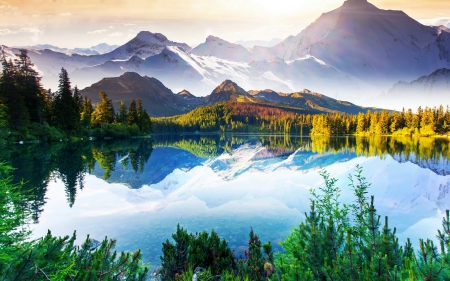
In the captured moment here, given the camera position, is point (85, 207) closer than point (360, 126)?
Yes

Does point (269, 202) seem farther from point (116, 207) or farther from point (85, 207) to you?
point (85, 207)

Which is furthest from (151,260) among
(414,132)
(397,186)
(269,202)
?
(414,132)

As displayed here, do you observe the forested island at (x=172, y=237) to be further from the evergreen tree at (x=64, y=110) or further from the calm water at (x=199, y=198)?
the calm water at (x=199, y=198)

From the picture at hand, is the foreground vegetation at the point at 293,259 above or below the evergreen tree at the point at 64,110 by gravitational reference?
below

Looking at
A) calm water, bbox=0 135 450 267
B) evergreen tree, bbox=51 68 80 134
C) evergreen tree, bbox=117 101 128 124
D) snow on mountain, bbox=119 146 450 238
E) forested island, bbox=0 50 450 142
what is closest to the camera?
calm water, bbox=0 135 450 267

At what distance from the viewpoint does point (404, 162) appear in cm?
3797

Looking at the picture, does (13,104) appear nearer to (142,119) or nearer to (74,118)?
(74,118)

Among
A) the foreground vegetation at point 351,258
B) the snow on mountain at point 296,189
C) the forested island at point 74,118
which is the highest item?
the forested island at point 74,118

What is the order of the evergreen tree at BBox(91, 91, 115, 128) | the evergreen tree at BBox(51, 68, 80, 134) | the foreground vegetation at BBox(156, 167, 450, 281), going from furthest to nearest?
the evergreen tree at BBox(91, 91, 115, 128) → the evergreen tree at BBox(51, 68, 80, 134) → the foreground vegetation at BBox(156, 167, 450, 281)

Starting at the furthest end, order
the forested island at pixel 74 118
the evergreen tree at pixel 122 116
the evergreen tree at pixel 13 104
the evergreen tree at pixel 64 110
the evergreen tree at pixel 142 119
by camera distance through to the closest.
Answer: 1. the evergreen tree at pixel 142 119
2. the evergreen tree at pixel 122 116
3. the evergreen tree at pixel 64 110
4. the forested island at pixel 74 118
5. the evergreen tree at pixel 13 104

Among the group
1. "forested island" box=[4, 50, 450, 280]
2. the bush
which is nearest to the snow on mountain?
"forested island" box=[4, 50, 450, 280]

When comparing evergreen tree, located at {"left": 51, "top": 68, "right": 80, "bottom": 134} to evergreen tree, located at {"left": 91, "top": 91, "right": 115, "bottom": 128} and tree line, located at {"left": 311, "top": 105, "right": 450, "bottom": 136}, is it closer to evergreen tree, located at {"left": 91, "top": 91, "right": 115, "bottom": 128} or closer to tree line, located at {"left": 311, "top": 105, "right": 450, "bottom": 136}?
evergreen tree, located at {"left": 91, "top": 91, "right": 115, "bottom": 128}

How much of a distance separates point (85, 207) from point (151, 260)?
9.70m

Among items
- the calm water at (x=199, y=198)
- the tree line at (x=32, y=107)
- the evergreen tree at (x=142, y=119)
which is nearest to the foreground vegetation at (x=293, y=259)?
the calm water at (x=199, y=198)
